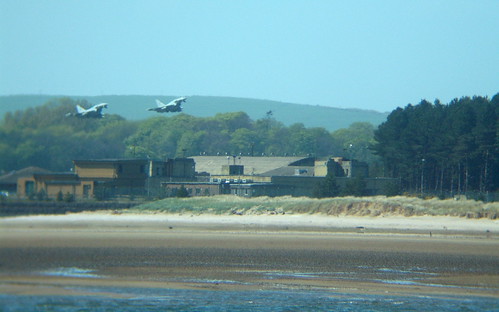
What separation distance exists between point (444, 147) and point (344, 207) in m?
28.8

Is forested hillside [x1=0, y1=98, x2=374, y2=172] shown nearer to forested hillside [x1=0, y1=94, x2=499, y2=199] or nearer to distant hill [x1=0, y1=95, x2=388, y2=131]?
forested hillside [x1=0, y1=94, x2=499, y2=199]

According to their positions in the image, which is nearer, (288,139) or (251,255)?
(251,255)

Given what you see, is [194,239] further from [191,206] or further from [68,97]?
[191,206]

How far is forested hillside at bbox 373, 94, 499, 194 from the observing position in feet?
221

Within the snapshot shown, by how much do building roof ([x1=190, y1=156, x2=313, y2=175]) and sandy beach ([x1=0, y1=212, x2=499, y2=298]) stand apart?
4170 centimetres

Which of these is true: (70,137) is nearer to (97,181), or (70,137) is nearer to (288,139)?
(97,181)

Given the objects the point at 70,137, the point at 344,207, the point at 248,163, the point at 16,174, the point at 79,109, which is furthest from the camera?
the point at 248,163

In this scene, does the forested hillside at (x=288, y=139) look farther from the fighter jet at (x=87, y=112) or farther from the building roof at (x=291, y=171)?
the building roof at (x=291, y=171)

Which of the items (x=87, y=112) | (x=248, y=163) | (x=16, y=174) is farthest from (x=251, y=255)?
(x=248, y=163)

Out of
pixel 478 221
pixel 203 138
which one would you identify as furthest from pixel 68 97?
pixel 203 138

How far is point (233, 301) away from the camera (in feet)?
68.6

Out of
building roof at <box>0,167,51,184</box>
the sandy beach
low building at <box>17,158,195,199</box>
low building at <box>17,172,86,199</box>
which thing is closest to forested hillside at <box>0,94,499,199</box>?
building roof at <box>0,167,51,184</box>

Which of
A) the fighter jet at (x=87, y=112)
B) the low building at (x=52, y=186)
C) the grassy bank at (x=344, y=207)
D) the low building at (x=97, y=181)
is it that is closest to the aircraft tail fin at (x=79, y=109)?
the fighter jet at (x=87, y=112)

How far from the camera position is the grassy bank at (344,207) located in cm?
4291
